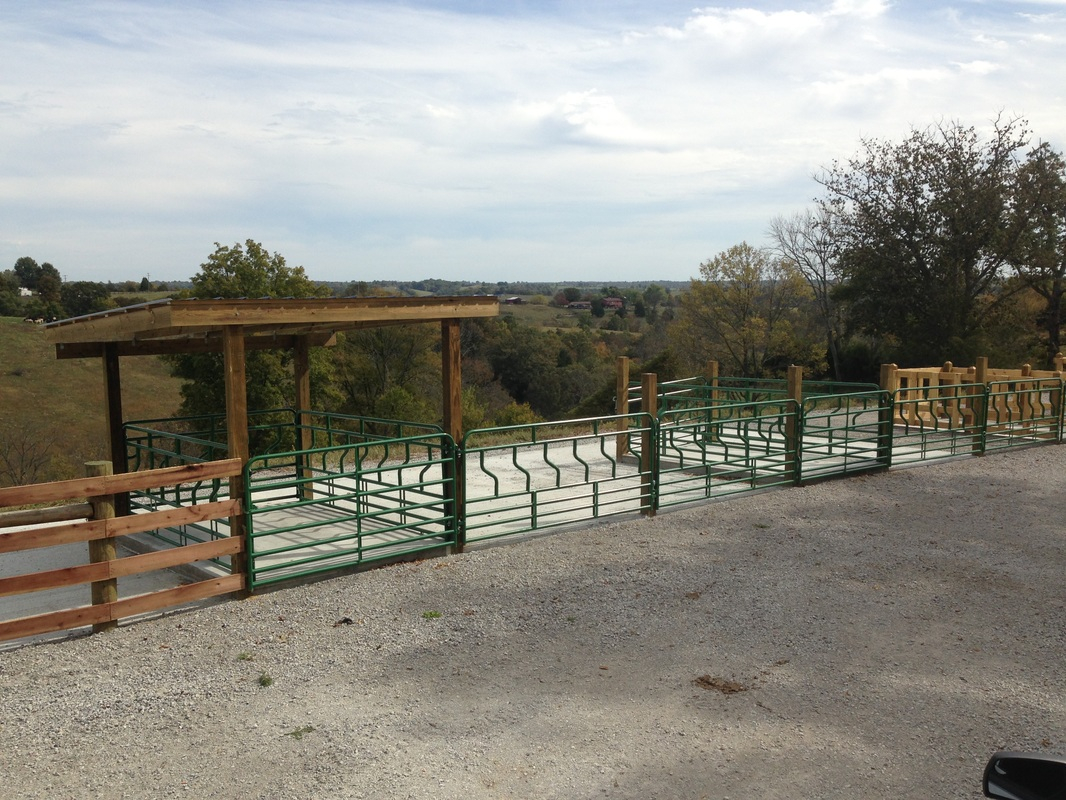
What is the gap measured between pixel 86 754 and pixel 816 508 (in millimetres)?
8872

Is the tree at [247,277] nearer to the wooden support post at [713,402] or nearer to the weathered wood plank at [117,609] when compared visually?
the wooden support post at [713,402]

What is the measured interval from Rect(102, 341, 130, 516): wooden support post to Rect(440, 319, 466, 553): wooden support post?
3.89m

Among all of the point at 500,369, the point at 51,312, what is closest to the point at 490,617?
the point at 51,312

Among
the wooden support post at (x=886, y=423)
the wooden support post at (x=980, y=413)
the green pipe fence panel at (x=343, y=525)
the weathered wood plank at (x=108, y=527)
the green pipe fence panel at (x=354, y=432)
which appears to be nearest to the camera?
the weathered wood plank at (x=108, y=527)

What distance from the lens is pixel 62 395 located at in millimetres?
43219

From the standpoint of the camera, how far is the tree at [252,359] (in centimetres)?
2403

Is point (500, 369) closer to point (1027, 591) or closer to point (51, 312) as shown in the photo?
point (51, 312)

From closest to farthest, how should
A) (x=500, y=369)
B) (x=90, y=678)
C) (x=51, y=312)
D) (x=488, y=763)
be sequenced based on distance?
(x=488, y=763) < (x=90, y=678) < (x=51, y=312) < (x=500, y=369)

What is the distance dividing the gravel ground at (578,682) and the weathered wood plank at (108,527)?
31.4 inches

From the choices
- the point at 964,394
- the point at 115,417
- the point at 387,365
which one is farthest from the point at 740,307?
the point at 115,417

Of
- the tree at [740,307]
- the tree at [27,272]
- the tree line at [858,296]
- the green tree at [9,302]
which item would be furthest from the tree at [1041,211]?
the tree at [27,272]

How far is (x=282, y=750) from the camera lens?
191 inches

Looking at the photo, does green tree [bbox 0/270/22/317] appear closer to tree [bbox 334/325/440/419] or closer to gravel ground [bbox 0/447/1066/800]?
tree [bbox 334/325/440/419]

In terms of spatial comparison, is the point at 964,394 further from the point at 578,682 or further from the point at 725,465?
the point at 578,682
